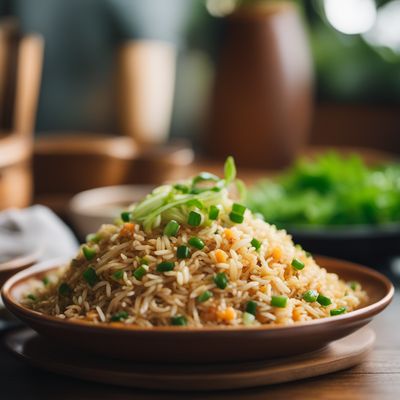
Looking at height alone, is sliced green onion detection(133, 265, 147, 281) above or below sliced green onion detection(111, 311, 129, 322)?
above

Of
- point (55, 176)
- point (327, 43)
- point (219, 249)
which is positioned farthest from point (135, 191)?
point (327, 43)

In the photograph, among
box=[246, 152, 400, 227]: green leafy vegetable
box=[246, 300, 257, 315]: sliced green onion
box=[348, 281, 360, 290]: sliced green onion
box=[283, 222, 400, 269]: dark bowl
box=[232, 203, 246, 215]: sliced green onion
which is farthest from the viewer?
box=[246, 152, 400, 227]: green leafy vegetable

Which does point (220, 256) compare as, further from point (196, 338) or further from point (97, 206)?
point (97, 206)

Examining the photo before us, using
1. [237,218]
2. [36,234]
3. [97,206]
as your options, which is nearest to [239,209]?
[237,218]

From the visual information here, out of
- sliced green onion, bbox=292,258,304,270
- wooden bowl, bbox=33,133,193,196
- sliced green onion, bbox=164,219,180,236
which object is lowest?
wooden bowl, bbox=33,133,193,196

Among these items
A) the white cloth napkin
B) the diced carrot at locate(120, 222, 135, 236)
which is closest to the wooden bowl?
the white cloth napkin

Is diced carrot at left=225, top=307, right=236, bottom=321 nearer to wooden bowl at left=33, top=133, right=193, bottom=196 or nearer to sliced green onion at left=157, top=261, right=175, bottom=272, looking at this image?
sliced green onion at left=157, top=261, right=175, bottom=272
